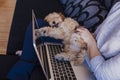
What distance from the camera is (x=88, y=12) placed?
162 cm

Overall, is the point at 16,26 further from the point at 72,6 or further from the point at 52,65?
the point at 52,65

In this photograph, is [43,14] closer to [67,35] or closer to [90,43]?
[67,35]

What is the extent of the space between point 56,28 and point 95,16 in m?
0.34

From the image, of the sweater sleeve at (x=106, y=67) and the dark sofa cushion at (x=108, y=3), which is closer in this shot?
the sweater sleeve at (x=106, y=67)

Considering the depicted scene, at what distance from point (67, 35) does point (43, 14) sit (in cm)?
71

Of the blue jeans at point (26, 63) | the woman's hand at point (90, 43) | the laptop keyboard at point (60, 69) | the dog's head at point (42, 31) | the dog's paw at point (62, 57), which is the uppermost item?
the woman's hand at point (90, 43)

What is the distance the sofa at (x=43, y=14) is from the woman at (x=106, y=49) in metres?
0.30

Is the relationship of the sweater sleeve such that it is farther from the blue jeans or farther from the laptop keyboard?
the blue jeans

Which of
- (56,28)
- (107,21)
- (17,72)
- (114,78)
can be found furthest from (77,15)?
(114,78)

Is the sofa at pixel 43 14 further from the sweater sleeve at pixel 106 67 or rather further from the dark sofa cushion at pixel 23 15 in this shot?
the sweater sleeve at pixel 106 67

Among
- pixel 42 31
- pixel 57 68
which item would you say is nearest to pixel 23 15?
pixel 42 31

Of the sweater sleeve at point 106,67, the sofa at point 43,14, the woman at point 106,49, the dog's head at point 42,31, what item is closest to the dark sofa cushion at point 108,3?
the sofa at point 43,14

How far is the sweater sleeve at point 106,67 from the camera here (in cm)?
99

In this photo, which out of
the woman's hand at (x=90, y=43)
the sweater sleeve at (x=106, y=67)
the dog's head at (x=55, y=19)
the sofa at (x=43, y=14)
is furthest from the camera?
the sofa at (x=43, y=14)
